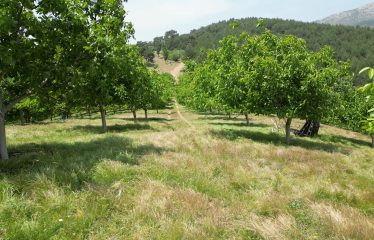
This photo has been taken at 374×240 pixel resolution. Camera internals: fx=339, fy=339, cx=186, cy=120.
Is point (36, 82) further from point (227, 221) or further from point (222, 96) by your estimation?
point (222, 96)

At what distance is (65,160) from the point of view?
14633 mm

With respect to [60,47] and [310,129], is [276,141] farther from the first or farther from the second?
[60,47]

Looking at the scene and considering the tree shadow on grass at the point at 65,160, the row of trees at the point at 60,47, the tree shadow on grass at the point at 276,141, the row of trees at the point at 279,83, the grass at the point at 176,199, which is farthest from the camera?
the row of trees at the point at 279,83

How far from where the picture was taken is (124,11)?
17672 mm

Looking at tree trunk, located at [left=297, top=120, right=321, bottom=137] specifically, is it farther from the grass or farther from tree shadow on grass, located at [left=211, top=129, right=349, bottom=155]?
the grass

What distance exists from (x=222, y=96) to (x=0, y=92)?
19059 millimetres

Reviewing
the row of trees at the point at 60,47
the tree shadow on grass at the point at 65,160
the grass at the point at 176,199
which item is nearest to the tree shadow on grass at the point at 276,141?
the tree shadow on grass at the point at 65,160

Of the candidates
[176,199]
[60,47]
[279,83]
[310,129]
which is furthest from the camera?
[310,129]

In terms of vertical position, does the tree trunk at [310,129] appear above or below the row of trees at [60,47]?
below

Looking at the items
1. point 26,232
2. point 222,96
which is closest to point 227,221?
point 26,232

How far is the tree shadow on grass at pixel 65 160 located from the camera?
11172mm

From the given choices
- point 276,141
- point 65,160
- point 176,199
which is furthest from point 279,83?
point 176,199

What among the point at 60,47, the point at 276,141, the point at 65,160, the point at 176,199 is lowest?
the point at 276,141

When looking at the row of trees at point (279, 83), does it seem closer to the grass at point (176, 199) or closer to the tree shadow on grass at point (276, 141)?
the tree shadow on grass at point (276, 141)
